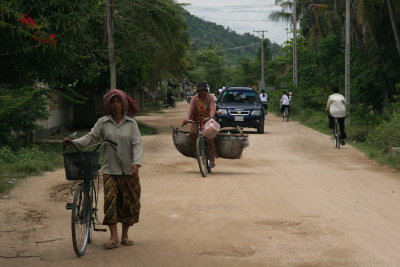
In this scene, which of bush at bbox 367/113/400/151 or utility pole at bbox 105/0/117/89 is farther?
utility pole at bbox 105/0/117/89

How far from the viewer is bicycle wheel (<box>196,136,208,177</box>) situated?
13.9m

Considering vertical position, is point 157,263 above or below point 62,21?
below

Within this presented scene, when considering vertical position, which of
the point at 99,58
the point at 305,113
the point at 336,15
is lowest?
the point at 305,113

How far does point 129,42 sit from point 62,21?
11.9 meters

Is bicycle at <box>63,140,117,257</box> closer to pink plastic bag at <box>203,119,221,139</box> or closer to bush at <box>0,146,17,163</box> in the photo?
pink plastic bag at <box>203,119,221,139</box>

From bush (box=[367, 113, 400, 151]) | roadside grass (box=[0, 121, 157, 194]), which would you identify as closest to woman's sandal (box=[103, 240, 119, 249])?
roadside grass (box=[0, 121, 157, 194])

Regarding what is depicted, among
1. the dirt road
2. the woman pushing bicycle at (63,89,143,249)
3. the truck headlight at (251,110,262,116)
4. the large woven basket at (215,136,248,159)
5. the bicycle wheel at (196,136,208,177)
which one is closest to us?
the dirt road

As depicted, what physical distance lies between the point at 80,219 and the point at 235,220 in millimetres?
2500

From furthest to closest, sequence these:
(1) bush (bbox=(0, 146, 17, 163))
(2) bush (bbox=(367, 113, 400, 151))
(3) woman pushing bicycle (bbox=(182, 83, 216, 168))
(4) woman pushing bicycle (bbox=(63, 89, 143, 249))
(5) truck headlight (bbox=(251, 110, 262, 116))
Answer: (5) truck headlight (bbox=(251, 110, 262, 116))
(2) bush (bbox=(367, 113, 400, 151))
(1) bush (bbox=(0, 146, 17, 163))
(3) woman pushing bicycle (bbox=(182, 83, 216, 168))
(4) woman pushing bicycle (bbox=(63, 89, 143, 249))

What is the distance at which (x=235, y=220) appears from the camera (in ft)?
30.2

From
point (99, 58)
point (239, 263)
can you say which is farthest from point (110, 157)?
point (99, 58)

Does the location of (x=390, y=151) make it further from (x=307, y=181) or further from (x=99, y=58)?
(x=99, y=58)

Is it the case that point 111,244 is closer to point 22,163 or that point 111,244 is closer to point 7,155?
point 22,163

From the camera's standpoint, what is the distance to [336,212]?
9859 millimetres
